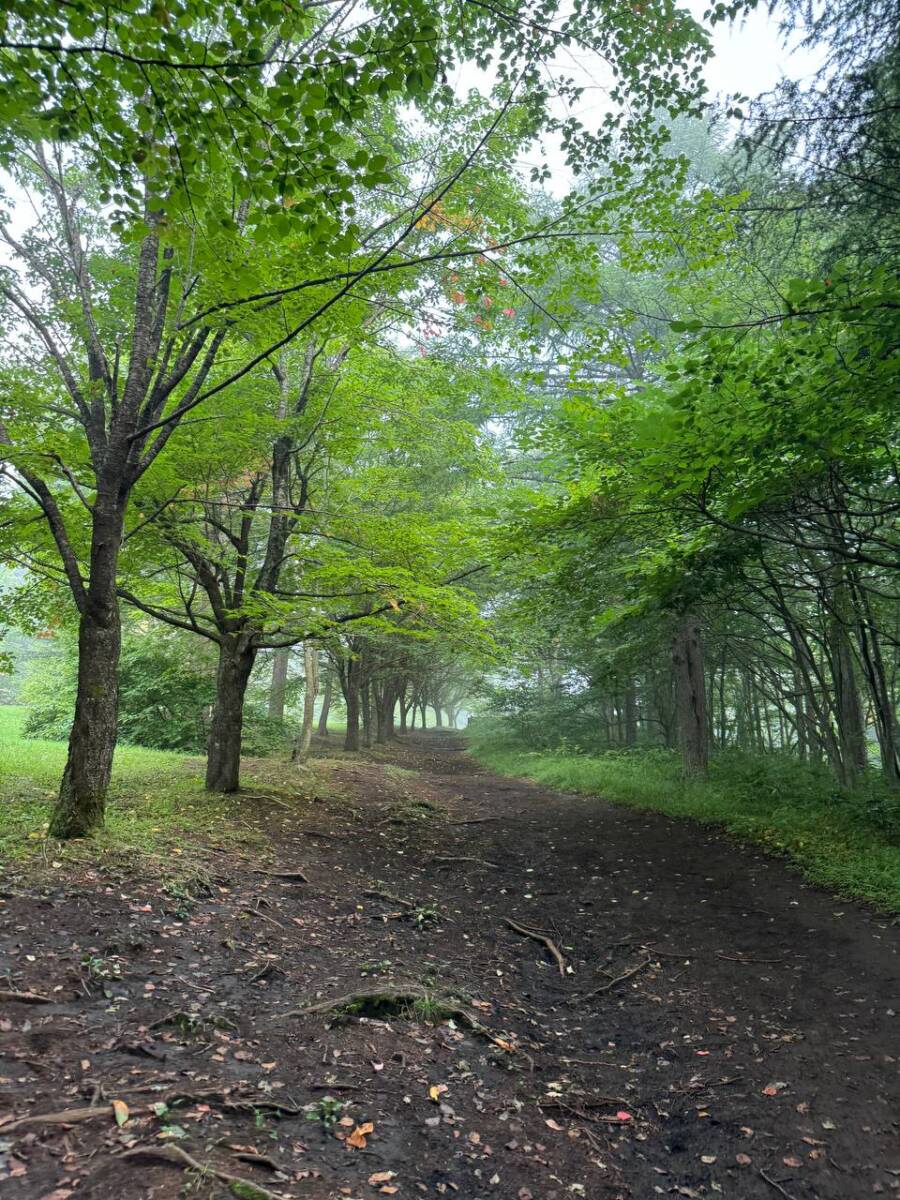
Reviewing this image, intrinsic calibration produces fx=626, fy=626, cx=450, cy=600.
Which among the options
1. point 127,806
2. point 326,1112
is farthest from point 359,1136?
point 127,806

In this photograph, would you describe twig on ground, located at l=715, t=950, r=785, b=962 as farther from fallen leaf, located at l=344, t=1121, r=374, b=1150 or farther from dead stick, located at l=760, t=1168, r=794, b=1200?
fallen leaf, located at l=344, t=1121, r=374, b=1150

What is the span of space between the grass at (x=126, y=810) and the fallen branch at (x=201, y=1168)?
11.2 feet

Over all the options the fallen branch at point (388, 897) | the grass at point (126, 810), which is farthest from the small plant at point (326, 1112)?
the fallen branch at point (388, 897)

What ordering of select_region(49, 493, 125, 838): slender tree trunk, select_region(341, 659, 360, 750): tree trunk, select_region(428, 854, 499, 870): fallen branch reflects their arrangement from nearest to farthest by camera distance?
select_region(49, 493, 125, 838): slender tree trunk → select_region(428, 854, 499, 870): fallen branch → select_region(341, 659, 360, 750): tree trunk

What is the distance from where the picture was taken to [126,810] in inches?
287

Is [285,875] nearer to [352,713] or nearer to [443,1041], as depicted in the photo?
[443,1041]

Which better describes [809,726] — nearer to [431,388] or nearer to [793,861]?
[793,861]

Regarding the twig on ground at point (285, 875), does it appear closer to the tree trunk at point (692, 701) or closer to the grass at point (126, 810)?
the grass at point (126, 810)

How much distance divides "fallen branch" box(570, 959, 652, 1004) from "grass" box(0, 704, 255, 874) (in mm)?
3581

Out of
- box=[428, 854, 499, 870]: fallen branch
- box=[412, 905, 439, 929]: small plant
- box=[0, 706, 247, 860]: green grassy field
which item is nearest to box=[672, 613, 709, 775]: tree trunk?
box=[428, 854, 499, 870]: fallen branch

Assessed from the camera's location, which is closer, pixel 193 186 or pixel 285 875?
pixel 193 186

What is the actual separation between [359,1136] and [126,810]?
551 centimetres

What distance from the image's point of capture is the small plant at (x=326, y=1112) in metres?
2.93

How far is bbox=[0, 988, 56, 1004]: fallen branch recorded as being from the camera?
326 cm
